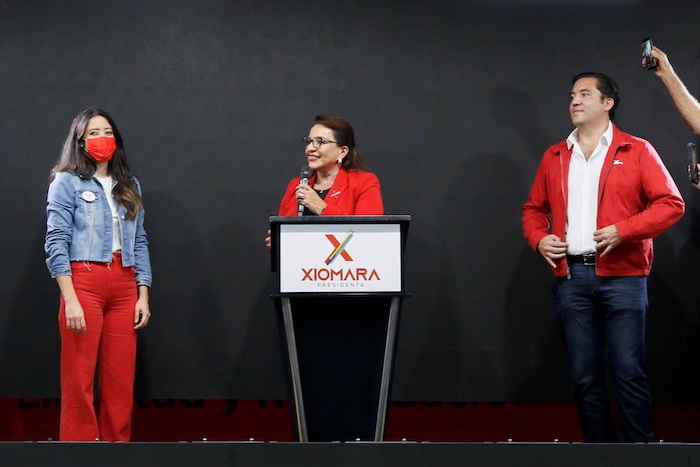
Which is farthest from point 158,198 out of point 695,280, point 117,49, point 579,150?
point 695,280

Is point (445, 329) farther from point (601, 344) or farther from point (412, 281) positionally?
point (601, 344)

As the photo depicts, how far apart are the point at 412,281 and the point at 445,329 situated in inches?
10.8

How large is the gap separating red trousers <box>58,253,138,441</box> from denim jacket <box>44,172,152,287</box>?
0.05 m

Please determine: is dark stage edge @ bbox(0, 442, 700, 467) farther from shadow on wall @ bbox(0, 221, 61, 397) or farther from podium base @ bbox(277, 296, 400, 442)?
shadow on wall @ bbox(0, 221, 61, 397)

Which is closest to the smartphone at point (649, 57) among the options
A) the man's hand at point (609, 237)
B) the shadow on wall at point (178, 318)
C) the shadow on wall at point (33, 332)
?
the man's hand at point (609, 237)

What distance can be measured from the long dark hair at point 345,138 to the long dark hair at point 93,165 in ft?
2.71

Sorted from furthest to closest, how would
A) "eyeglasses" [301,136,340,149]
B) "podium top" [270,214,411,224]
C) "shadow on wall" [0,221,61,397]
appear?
"shadow on wall" [0,221,61,397] < "eyeglasses" [301,136,340,149] < "podium top" [270,214,411,224]

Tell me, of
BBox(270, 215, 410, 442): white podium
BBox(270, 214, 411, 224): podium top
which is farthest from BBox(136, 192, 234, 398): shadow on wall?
BBox(270, 214, 411, 224): podium top

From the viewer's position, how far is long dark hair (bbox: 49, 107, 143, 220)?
357 centimetres

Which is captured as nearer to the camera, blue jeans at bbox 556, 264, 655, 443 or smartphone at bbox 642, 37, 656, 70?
blue jeans at bbox 556, 264, 655, 443

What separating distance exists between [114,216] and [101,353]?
1.82 ft

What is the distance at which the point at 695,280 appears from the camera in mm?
4137

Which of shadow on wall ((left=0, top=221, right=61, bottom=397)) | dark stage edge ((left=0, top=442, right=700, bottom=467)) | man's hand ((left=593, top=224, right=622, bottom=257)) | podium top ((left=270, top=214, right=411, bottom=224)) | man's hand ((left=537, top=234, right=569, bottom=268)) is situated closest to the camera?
dark stage edge ((left=0, top=442, right=700, bottom=467))

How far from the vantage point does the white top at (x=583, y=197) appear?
341 cm
